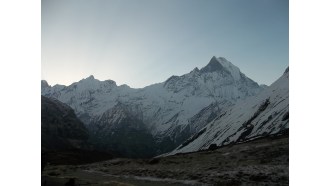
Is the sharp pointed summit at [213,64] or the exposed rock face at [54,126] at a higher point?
the sharp pointed summit at [213,64]

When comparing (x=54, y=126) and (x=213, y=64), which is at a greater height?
(x=213, y=64)

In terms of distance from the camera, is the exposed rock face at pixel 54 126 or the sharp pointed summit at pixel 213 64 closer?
the sharp pointed summit at pixel 213 64

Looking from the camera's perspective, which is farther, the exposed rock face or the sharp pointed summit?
the exposed rock face

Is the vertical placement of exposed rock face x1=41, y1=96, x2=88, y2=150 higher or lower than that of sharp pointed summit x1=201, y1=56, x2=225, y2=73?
lower

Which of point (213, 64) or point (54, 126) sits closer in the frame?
point (213, 64)

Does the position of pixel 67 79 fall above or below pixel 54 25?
below
